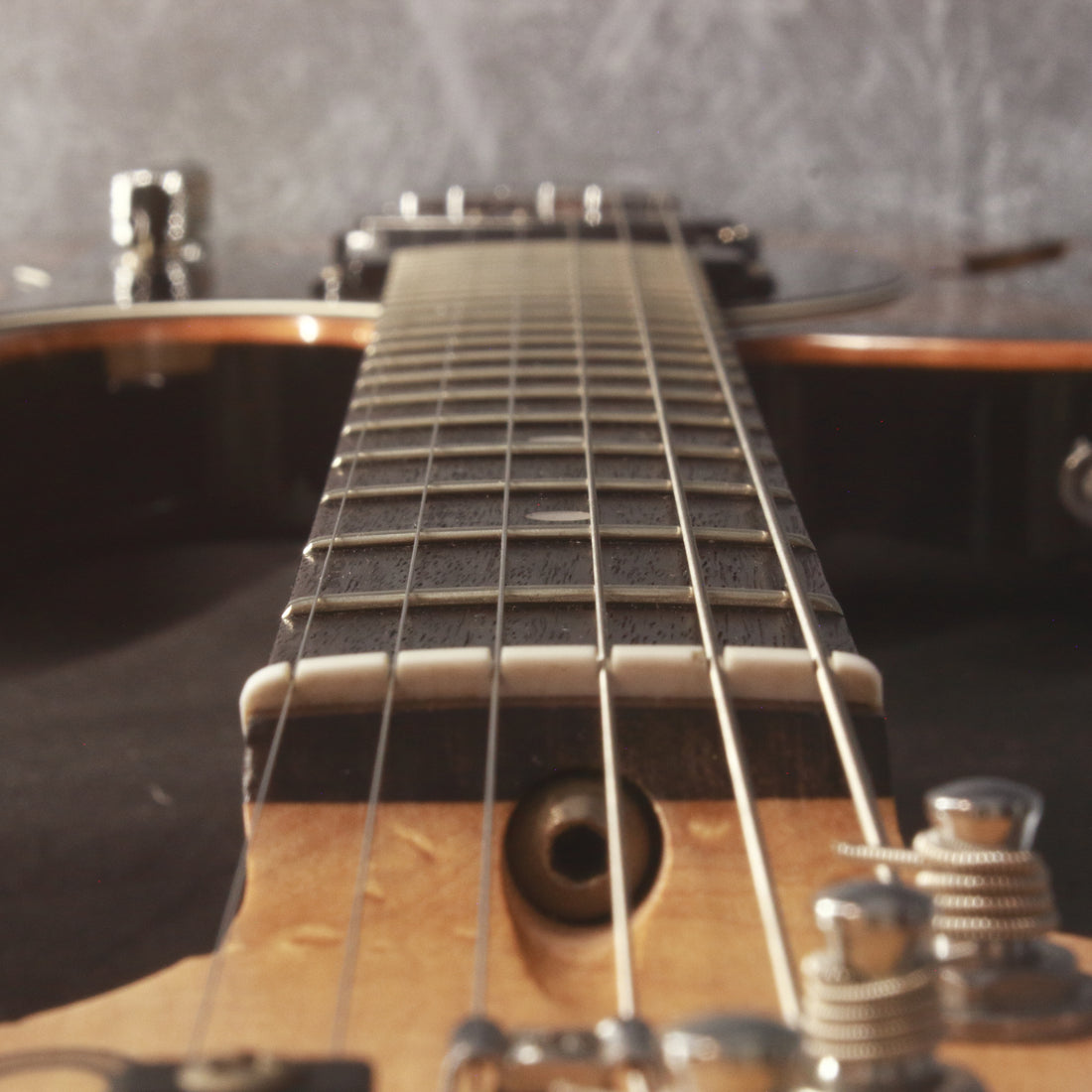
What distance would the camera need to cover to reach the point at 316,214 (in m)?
2.44

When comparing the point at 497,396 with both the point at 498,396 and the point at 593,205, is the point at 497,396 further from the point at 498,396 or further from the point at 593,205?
the point at 593,205

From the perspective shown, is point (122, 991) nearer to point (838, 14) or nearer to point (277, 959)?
point (277, 959)

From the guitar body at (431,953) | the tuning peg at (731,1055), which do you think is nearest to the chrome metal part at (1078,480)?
the guitar body at (431,953)

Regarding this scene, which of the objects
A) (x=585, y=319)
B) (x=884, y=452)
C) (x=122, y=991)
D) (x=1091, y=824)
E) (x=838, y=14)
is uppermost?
(x=838, y=14)

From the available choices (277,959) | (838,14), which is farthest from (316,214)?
(277,959)

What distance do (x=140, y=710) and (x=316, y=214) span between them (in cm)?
139

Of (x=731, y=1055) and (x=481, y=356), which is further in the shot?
(x=481, y=356)

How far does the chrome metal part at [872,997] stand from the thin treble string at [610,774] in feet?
0.15

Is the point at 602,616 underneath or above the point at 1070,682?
above

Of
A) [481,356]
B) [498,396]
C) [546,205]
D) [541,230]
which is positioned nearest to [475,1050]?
[498,396]

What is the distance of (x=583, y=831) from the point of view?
526 mm

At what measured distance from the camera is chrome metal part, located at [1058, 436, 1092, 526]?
4.01 feet

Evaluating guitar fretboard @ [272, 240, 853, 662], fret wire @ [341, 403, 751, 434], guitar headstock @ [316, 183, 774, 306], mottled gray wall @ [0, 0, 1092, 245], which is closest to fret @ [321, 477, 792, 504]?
guitar fretboard @ [272, 240, 853, 662]

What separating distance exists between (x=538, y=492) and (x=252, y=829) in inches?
12.3
